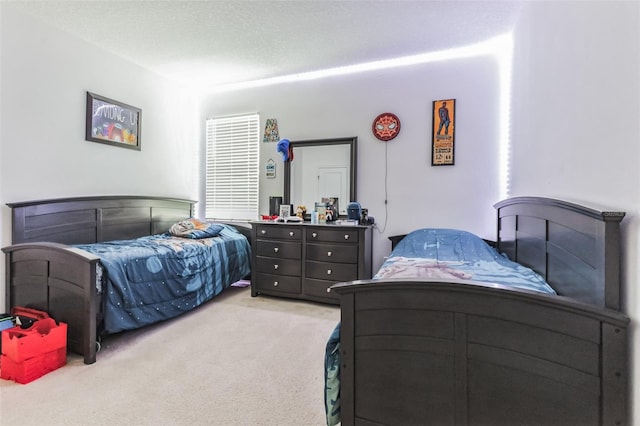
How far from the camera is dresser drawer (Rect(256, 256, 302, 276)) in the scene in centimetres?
324

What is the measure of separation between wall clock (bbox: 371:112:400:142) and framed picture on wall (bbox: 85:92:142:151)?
2785 millimetres

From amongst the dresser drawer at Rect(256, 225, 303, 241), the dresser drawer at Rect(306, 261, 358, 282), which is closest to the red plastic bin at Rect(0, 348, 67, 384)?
the dresser drawer at Rect(256, 225, 303, 241)

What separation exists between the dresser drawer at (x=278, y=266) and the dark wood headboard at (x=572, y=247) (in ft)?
6.60

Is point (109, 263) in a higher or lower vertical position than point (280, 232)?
lower

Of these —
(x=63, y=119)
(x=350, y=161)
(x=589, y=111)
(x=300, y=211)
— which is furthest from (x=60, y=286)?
(x=589, y=111)

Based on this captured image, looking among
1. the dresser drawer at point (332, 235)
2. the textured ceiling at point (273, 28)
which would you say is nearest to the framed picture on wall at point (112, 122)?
the textured ceiling at point (273, 28)

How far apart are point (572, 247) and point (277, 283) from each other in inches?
103

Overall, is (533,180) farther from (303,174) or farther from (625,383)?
(303,174)

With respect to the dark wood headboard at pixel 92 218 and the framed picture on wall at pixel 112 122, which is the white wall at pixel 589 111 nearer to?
the dark wood headboard at pixel 92 218

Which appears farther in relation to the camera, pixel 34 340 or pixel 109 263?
pixel 109 263

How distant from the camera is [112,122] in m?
3.23

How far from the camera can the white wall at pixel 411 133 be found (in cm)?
305

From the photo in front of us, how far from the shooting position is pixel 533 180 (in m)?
2.12

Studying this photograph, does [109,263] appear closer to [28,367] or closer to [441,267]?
[28,367]
